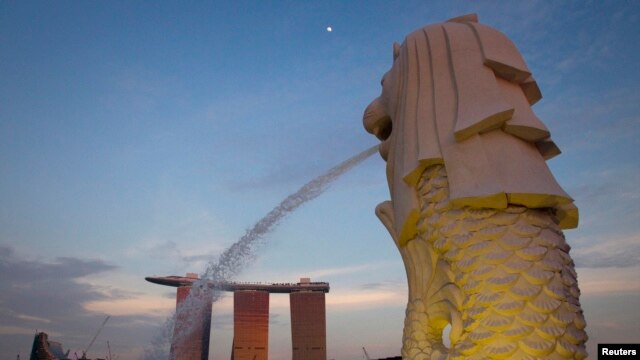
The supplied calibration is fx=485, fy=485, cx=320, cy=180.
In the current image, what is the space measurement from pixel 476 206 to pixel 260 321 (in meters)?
64.7

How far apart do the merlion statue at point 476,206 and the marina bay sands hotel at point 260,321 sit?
5540 cm

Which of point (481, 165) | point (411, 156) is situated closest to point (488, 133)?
point (481, 165)

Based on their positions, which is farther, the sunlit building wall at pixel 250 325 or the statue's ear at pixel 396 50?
the sunlit building wall at pixel 250 325

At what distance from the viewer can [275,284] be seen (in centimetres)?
6562

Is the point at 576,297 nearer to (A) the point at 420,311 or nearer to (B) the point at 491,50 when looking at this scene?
(A) the point at 420,311

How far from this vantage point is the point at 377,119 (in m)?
5.81

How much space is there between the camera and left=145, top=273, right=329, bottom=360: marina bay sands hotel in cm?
6100

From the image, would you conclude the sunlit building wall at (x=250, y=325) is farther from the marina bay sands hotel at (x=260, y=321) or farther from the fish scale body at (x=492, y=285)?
the fish scale body at (x=492, y=285)

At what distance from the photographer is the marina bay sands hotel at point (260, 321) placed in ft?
200

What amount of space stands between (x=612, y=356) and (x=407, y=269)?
216 cm

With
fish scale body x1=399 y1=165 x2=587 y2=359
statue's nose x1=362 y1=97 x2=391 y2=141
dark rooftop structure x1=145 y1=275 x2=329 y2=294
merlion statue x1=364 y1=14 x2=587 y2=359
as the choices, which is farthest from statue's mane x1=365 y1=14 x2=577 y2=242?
dark rooftop structure x1=145 y1=275 x2=329 y2=294

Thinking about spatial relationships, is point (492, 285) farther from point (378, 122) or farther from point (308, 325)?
point (308, 325)

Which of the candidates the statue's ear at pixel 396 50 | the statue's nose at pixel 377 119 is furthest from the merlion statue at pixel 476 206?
the statue's nose at pixel 377 119

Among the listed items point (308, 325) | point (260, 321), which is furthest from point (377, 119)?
point (260, 321)
